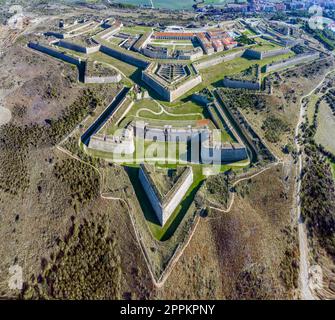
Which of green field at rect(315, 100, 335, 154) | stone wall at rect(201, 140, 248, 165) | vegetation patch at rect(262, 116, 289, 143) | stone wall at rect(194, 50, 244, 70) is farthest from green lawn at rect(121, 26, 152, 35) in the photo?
stone wall at rect(201, 140, 248, 165)

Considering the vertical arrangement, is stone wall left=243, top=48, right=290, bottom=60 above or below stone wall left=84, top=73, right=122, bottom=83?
below

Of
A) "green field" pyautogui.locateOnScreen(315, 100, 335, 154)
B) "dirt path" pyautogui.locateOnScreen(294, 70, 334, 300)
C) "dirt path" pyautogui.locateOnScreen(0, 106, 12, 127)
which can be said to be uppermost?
"dirt path" pyautogui.locateOnScreen(0, 106, 12, 127)

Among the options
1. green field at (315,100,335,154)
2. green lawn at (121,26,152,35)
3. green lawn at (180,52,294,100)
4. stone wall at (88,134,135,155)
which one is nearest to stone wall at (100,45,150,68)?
green lawn at (180,52,294,100)

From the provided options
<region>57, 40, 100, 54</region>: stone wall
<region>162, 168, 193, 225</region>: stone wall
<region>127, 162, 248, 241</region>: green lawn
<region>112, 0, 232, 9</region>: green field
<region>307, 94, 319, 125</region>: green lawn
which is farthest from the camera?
<region>112, 0, 232, 9</region>: green field

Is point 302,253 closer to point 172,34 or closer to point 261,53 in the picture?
point 261,53

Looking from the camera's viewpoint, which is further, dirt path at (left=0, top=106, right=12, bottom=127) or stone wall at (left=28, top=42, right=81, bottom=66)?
stone wall at (left=28, top=42, right=81, bottom=66)

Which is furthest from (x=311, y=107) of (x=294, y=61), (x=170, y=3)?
(x=170, y=3)

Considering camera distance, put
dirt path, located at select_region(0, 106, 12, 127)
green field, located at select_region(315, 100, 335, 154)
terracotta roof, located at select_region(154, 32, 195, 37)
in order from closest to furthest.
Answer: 1. green field, located at select_region(315, 100, 335, 154)
2. dirt path, located at select_region(0, 106, 12, 127)
3. terracotta roof, located at select_region(154, 32, 195, 37)

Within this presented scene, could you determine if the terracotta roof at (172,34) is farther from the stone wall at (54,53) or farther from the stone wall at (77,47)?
the stone wall at (54,53)

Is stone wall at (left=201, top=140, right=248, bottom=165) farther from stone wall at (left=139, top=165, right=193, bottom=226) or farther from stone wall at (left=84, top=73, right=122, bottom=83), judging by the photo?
stone wall at (left=84, top=73, right=122, bottom=83)

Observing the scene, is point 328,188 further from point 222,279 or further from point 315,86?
point 315,86
